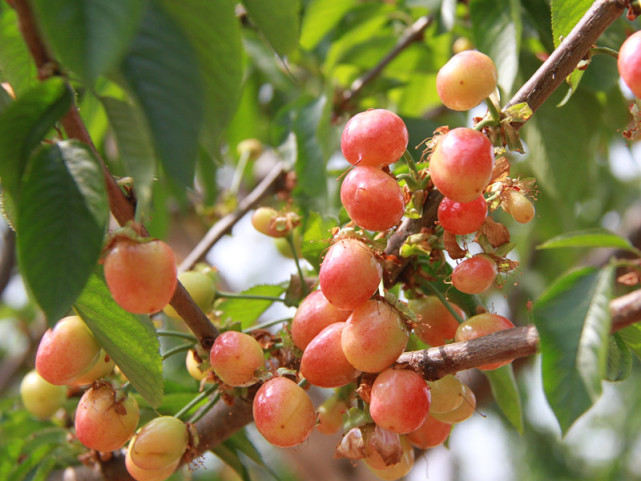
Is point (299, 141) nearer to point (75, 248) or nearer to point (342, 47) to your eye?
point (342, 47)

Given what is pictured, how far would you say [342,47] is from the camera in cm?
134

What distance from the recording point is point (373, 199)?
0.54 metres

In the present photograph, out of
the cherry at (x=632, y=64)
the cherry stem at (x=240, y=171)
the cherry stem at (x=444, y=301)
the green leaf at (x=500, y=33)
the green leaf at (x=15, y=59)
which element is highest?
the green leaf at (x=15, y=59)

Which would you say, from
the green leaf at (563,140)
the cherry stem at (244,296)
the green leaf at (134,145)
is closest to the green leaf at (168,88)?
the green leaf at (134,145)

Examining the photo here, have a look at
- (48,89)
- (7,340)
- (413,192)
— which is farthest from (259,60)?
(7,340)

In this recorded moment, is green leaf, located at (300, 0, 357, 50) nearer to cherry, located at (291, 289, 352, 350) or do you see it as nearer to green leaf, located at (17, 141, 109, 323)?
cherry, located at (291, 289, 352, 350)

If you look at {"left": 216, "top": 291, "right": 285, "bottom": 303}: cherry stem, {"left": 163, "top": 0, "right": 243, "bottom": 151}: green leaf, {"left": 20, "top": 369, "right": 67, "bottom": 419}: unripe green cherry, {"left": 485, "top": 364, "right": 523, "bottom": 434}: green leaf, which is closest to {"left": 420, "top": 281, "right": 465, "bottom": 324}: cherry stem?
{"left": 485, "top": 364, "right": 523, "bottom": 434}: green leaf

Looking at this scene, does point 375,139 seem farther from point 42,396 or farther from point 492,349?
point 42,396

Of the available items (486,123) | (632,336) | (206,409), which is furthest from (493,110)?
(206,409)

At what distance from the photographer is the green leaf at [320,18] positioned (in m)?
1.28

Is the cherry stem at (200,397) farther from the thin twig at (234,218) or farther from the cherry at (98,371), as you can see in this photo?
the thin twig at (234,218)

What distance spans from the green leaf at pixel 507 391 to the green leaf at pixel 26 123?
52 cm

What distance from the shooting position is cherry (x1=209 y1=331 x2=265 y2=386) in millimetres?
595

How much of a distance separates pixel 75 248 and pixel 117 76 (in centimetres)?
12
